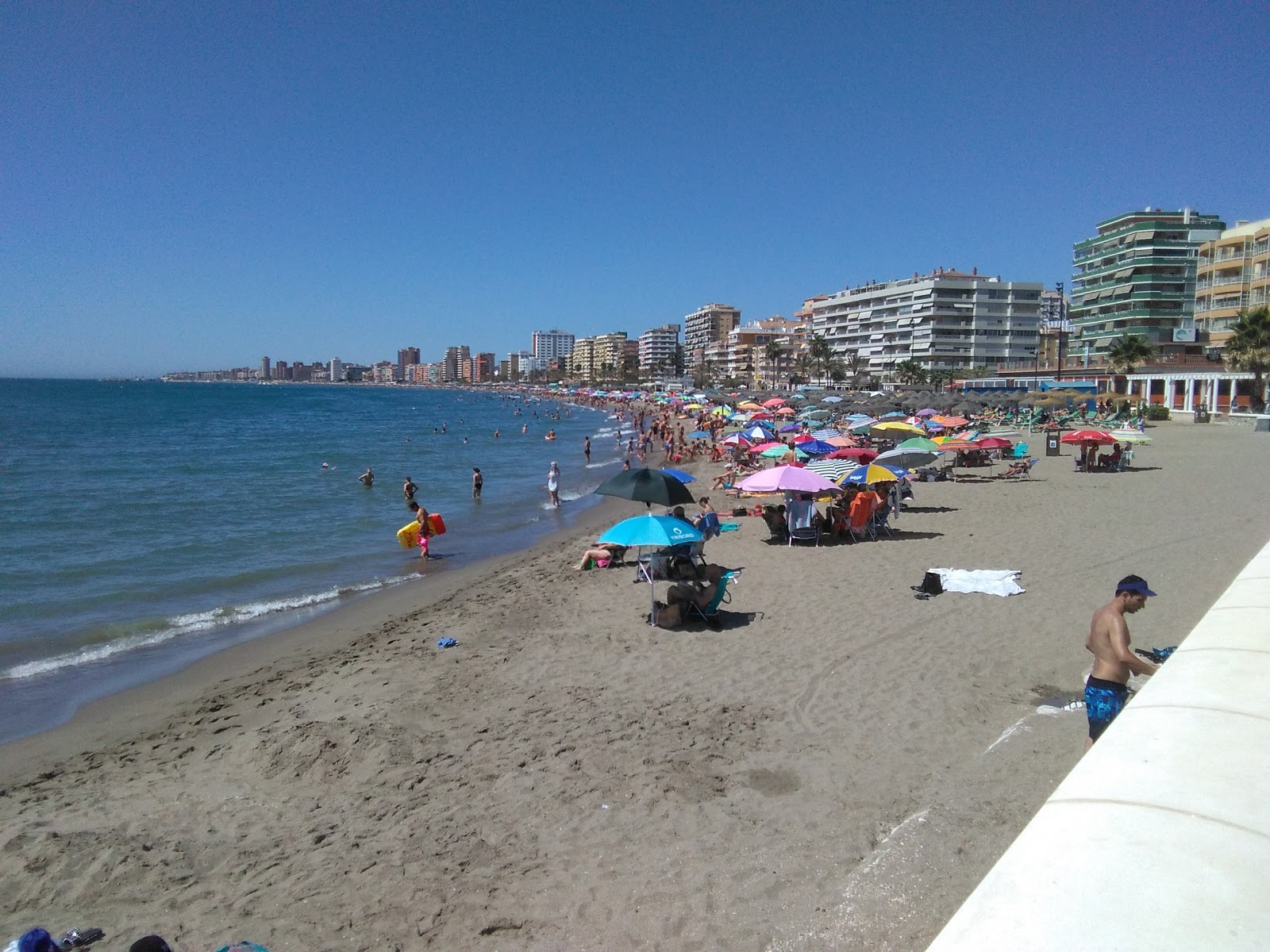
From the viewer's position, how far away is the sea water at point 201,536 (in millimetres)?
11039

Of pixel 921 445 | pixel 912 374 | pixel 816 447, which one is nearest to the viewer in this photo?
pixel 921 445

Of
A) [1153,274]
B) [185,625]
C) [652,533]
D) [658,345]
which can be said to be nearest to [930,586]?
[652,533]

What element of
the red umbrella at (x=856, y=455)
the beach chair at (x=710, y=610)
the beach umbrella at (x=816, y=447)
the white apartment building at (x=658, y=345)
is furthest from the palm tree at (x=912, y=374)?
the white apartment building at (x=658, y=345)

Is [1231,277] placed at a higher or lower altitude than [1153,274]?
lower

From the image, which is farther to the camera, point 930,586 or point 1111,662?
point 930,586

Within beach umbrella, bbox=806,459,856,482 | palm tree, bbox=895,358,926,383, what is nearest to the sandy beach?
beach umbrella, bbox=806,459,856,482

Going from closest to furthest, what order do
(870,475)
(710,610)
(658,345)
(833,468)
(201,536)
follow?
1. (710,610)
2. (870,475)
3. (833,468)
4. (201,536)
5. (658,345)

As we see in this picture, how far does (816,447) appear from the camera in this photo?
19.9 metres

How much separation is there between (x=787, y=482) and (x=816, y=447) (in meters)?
7.70

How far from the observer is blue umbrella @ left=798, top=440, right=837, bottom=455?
1977 centimetres

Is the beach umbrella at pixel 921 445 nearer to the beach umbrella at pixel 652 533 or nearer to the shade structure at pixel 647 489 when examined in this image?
the shade structure at pixel 647 489

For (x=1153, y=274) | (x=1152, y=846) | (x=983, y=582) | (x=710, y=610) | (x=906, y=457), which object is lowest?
(x=710, y=610)

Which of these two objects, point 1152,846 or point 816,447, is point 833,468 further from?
point 1152,846

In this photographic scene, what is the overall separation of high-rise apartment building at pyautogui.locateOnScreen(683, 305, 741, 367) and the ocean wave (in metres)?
148
